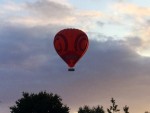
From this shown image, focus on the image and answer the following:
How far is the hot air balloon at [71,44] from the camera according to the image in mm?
87938

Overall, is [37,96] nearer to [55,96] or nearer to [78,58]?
[55,96]

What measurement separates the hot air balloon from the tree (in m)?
60.2

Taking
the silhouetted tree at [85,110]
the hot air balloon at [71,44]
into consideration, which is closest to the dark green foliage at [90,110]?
the silhouetted tree at [85,110]

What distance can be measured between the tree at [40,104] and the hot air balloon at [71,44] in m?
60.2

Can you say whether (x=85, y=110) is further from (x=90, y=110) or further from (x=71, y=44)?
(x=71, y=44)

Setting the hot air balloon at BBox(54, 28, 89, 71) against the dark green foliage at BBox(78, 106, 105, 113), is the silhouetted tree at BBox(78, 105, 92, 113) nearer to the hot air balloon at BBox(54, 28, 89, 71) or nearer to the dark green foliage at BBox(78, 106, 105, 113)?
the dark green foliage at BBox(78, 106, 105, 113)

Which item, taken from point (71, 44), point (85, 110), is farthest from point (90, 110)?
point (71, 44)

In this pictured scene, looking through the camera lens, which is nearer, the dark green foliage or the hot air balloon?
the hot air balloon

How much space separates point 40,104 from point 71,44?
6412cm

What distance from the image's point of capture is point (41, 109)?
147750mm

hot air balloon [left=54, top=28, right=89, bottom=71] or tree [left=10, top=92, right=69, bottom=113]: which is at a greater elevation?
tree [left=10, top=92, right=69, bottom=113]

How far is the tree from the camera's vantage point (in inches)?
→ 5856

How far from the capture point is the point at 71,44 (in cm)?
8856

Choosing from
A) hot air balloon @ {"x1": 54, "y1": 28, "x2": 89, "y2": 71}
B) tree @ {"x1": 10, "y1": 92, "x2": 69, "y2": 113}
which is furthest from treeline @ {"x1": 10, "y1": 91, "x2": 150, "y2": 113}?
hot air balloon @ {"x1": 54, "y1": 28, "x2": 89, "y2": 71}
